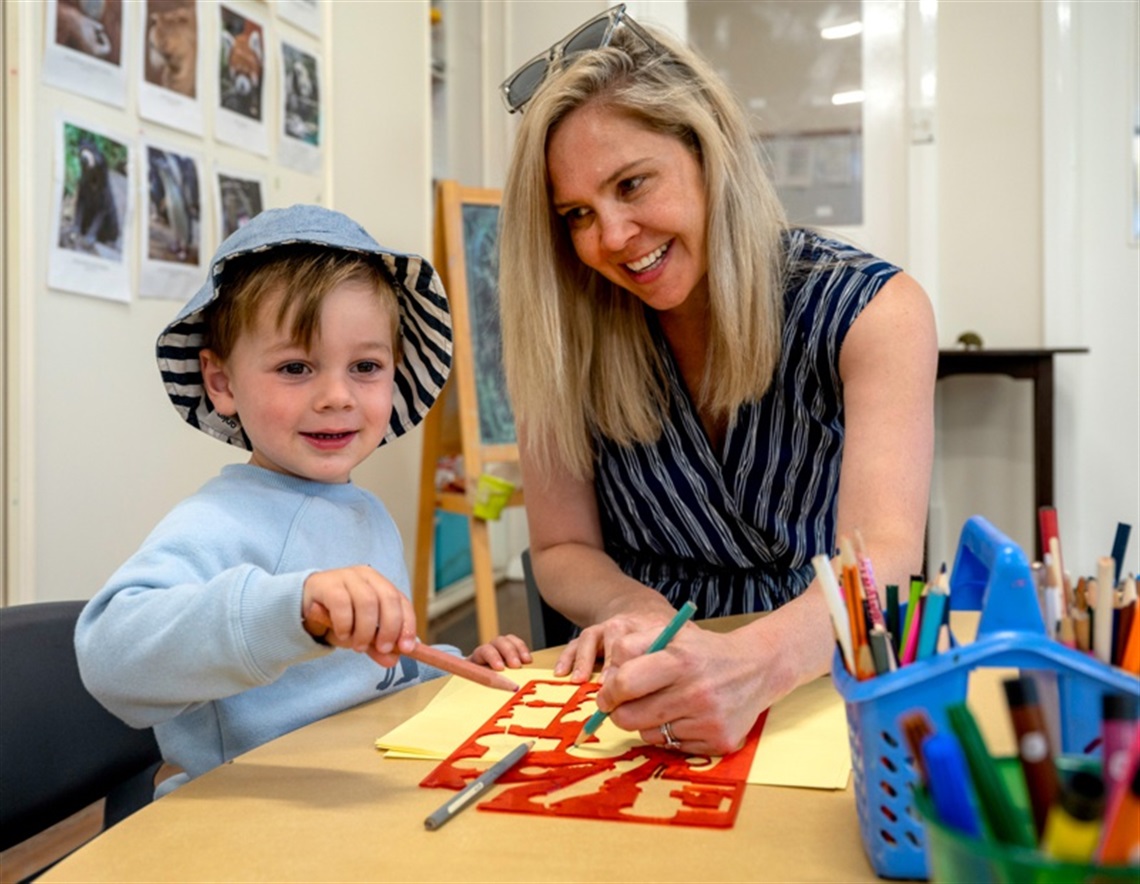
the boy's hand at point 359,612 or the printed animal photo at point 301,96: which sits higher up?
the printed animal photo at point 301,96

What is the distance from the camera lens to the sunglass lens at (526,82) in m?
1.37

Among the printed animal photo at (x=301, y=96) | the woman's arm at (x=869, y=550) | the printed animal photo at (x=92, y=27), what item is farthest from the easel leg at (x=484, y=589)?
the woman's arm at (x=869, y=550)

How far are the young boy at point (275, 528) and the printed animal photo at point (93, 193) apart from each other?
1.10 m

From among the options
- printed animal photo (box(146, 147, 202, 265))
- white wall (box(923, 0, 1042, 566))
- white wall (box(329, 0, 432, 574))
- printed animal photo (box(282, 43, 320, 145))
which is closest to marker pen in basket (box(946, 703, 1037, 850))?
printed animal photo (box(146, 147, 202, 265))

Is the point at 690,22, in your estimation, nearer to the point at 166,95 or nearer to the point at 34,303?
the point at 166,95

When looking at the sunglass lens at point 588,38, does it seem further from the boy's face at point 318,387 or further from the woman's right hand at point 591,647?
the woman's right hand at point 591,647

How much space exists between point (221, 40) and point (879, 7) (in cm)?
218

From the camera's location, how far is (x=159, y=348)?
1.10m

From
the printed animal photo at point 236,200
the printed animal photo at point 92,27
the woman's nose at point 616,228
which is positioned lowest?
the woman's nose at point 616,228

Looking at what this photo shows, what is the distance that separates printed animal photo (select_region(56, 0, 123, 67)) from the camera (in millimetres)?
2035

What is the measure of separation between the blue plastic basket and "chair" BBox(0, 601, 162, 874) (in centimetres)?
67

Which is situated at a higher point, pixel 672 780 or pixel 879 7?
pixel 879 7

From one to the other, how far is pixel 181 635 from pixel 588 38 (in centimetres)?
90

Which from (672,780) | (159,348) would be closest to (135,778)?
(159,348)
